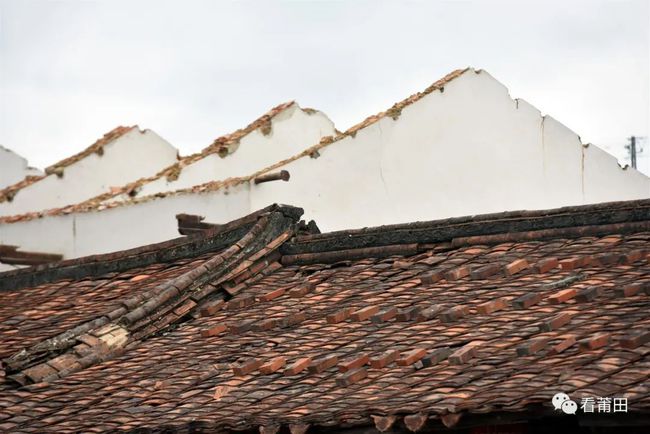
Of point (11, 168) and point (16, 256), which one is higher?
point (11, 168)

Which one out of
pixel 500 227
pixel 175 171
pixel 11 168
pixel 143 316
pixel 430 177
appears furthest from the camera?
pixel 11 168

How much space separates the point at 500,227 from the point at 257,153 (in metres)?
13.1

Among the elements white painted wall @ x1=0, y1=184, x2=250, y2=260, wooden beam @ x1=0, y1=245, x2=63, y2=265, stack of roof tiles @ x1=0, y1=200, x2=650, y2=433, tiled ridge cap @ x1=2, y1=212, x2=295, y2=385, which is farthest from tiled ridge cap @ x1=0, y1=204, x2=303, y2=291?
wooden beam @ x1=0, y1=245, x2=63, y2=265

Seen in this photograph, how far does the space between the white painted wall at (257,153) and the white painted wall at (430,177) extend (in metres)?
0.13

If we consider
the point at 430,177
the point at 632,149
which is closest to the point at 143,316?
the point at 430,177

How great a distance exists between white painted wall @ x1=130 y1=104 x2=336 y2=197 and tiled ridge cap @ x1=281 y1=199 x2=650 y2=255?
427 inches

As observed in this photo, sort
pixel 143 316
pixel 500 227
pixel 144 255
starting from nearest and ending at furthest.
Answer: pixel 500 227
pixel 143 316
pixel 144 255

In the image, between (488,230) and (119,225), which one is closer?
(488,230)

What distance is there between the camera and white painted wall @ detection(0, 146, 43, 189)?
1212 inches

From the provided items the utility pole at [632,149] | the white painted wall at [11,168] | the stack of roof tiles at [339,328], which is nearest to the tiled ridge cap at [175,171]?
the white painted wall at [11,168]

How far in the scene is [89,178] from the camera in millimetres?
27172

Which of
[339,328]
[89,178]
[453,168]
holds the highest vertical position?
[89,178]

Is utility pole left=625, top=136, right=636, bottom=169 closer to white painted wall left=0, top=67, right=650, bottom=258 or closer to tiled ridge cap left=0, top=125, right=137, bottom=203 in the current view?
white painted wall left=0, top=67, right=650, bottom=258

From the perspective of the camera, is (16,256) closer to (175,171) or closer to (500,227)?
(175,171)
